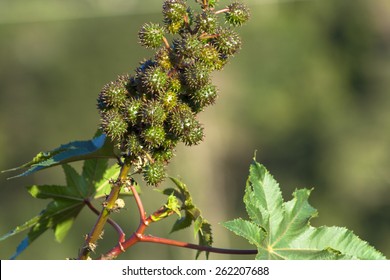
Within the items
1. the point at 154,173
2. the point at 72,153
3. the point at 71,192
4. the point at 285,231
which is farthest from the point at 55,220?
the point at 285,231

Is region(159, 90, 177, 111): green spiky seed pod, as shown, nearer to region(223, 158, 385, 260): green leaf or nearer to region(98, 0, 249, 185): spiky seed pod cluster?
region(98, 0, 249, 185): spiky seed pod cluster

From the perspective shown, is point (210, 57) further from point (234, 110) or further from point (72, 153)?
point (234, 110)

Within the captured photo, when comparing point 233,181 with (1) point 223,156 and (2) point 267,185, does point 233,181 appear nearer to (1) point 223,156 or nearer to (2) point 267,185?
(1) point 223,156

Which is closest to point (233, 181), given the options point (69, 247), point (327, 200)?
point (327, 200)

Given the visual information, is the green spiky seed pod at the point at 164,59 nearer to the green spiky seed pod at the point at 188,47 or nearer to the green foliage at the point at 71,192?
the green spiky seed pod at the point at 188,47

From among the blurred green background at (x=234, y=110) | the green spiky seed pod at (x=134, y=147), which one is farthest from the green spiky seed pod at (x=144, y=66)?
the blurred green background at (x=234, y=110)

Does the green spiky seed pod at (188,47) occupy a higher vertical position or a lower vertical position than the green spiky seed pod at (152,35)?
lower
